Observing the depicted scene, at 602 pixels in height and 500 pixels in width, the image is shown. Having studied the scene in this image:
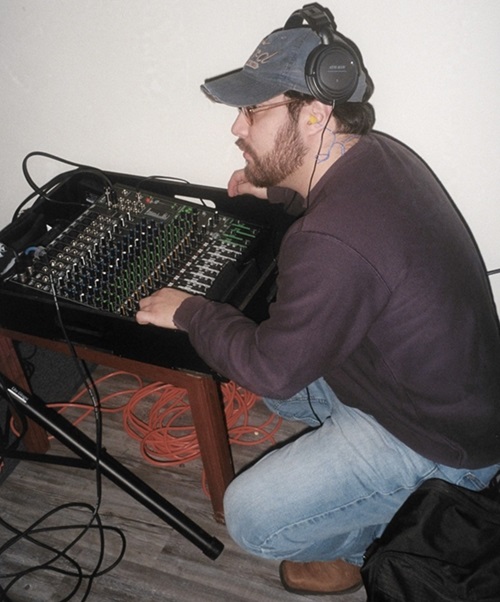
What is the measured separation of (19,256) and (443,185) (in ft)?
3.20

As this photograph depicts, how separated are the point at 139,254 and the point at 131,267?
0.13 ft

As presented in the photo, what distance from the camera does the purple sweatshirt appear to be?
3.44 ft

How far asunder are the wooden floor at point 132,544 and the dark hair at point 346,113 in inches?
38.2

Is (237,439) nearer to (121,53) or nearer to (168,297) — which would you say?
(168,297)

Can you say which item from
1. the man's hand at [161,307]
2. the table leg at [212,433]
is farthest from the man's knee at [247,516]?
the man's hand at [161,307]

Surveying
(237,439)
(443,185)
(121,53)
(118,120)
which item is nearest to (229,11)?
(121,53)

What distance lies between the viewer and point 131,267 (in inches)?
55.4

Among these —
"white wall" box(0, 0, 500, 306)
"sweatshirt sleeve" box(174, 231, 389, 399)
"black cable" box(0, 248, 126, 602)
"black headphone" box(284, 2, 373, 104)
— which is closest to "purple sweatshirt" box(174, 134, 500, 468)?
"sweatshirt sleeve" box(174, 231, 389, 399)

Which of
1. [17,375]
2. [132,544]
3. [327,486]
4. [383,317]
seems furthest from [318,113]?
[132,544]

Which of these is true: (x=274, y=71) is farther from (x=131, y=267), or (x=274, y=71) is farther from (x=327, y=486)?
Result: (x=327, y=486)

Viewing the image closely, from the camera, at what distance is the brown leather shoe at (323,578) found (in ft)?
5.00

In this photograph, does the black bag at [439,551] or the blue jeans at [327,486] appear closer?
the black bag at [439,551]

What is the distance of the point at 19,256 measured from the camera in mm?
1446

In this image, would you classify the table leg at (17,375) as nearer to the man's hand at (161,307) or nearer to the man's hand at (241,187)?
the man's hand at (161,307)
